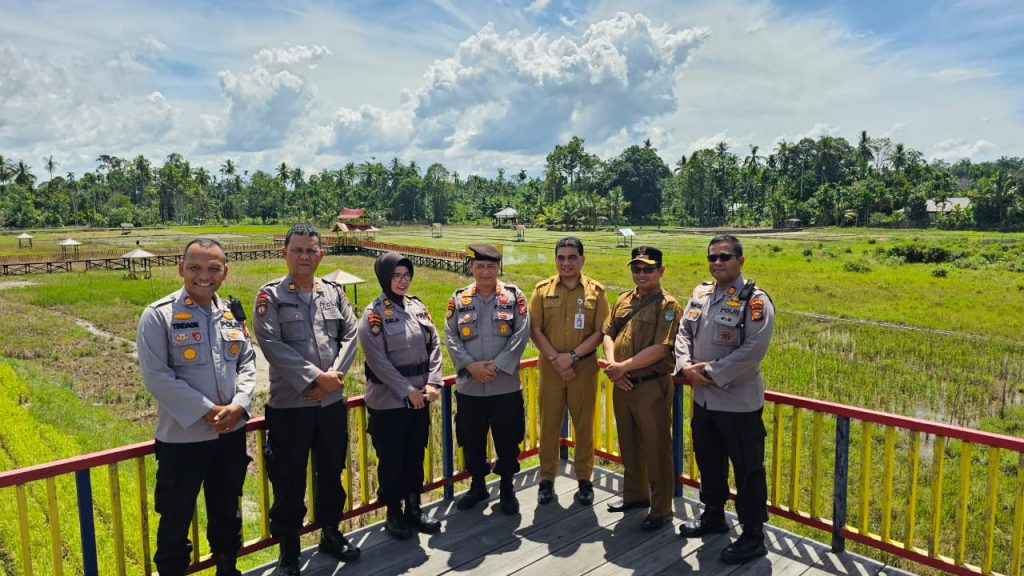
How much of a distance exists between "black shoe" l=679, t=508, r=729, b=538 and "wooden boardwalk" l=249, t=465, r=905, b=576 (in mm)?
43

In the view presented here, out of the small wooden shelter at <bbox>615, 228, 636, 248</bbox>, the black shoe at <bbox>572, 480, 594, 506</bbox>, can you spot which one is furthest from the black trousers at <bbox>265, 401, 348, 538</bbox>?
the small wooden shelter at <bbox>615, 228, 636, 248</bbox>

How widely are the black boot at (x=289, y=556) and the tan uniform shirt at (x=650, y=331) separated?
232 centimetres

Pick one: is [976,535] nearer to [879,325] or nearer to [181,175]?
→ [879,325]

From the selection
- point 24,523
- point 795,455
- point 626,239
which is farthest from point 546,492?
point 626,239

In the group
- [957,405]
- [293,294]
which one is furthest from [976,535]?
[293,294]

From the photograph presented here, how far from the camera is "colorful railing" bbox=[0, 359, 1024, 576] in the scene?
2.92m

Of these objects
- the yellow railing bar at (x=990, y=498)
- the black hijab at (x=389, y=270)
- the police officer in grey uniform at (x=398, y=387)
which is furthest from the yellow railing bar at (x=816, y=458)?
the black hijab at (x=389, y=270)

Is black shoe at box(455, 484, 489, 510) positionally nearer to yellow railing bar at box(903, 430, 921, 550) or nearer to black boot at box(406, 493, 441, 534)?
black boot at box(406, 493, 441, 534)

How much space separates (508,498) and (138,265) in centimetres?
3662

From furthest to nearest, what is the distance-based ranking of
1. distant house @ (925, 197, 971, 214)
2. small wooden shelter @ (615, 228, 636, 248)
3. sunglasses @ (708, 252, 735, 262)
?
distant house @ (925, 197, 971, 214), small wooden shelter @ (615, 228, 636, 248), sunglasses @ (708, 252, 735, 262)

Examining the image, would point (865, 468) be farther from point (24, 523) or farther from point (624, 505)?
point (24, 523)

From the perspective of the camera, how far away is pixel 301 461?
3529 mm

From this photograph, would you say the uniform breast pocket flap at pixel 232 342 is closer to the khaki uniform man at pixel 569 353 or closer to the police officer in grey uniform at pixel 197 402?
the police officer in grey uniform at pixel 197 402

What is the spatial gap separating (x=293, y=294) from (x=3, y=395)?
8502 mm
